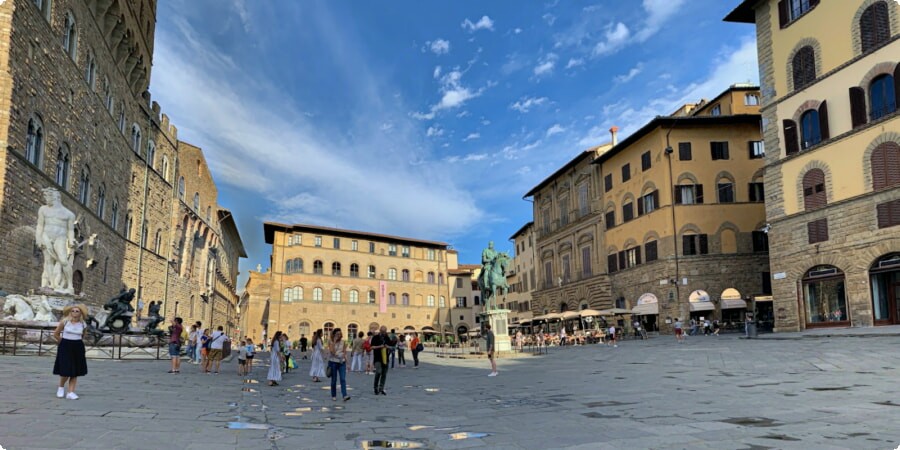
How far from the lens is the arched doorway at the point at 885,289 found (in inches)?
840

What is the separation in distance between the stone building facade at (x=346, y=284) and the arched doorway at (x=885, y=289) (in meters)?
43.6

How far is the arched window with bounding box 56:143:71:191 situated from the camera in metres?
21.3

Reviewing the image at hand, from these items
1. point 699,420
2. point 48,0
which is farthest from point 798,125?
point 48,0

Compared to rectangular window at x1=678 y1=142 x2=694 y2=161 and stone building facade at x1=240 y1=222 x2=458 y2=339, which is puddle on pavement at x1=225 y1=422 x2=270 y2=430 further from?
stone building facade at x1=240 y1=222 x2=458 y2=339

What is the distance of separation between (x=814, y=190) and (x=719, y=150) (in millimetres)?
11666

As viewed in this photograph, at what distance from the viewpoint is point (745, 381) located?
12.2 meters

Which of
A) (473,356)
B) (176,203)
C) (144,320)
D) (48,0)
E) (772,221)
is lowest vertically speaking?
(473,356)

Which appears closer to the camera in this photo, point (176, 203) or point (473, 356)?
point (473, 356)

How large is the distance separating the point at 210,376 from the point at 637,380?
1110cm

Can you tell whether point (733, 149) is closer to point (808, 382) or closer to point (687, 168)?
point (687, 168)

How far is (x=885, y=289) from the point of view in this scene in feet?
71.5

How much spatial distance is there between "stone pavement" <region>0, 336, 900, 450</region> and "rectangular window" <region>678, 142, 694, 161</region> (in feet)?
69.9

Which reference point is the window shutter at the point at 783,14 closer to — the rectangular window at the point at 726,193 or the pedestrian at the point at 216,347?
the rectangular window at the point at 726,193

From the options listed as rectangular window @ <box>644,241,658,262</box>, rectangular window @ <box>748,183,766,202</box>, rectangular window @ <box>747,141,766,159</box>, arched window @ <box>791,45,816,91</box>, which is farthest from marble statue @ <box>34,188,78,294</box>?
rectangular window @ <box>747,141,766,159</box>
